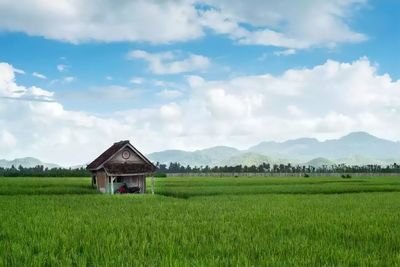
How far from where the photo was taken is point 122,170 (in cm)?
3419

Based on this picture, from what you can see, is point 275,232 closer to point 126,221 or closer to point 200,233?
point 200,233

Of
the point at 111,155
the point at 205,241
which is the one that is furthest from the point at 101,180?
the point at 205,241

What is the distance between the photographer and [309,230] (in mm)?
11758

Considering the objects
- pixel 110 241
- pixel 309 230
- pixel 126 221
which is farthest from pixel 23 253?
pixel 309 230

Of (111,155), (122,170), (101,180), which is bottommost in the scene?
(101,180)

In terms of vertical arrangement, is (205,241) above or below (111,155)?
below

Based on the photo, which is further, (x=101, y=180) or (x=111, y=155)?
(x=101, y=180)

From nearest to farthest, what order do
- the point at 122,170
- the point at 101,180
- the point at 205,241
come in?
the point at 205,241, the point at 122,170, the point at 101,180

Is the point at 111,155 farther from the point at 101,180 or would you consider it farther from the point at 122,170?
the point at 101,180

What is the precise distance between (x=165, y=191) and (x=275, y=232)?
24.2 m

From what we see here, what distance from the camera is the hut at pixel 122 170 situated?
34.2 meters

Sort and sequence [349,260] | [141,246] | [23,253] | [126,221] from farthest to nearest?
[126,221] < [141,246] < [23,253] < [349,260]

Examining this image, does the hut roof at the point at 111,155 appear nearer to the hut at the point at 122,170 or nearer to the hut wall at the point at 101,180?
the hut at the point at 122,170

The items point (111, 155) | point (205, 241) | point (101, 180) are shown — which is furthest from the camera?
point (101, 180)
